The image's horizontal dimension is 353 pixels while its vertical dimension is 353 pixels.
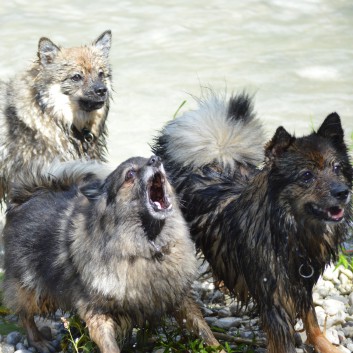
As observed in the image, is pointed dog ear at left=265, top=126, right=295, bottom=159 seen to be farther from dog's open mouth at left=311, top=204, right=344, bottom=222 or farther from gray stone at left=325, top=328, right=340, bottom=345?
gray stone at left=325, top=328, right=340, bottom=345

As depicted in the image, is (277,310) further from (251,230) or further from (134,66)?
(134,66)

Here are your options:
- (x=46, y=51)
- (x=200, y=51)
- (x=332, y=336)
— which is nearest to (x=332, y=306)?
(x=332, y=336)

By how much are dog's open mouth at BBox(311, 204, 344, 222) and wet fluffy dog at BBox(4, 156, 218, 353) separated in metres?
0.71

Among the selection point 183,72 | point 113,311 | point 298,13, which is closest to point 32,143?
point 113,311

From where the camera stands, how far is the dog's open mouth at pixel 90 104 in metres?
6.50

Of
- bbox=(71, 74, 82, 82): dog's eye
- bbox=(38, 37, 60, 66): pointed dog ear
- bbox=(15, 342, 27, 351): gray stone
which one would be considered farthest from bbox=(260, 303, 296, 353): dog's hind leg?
bbox=(38, 37, 60, 66): pointed dog ear

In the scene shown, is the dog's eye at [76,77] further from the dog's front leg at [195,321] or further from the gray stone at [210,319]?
the dog's front leg at [195,321]

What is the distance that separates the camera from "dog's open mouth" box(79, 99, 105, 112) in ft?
21.3

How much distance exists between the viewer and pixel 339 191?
406cm

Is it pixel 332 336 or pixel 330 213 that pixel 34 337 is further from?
pixel 330 213

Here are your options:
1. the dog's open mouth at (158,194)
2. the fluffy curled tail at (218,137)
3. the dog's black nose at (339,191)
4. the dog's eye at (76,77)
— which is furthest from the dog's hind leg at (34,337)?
the dog's eye at (76,77)

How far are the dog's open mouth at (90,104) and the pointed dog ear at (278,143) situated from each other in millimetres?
2461

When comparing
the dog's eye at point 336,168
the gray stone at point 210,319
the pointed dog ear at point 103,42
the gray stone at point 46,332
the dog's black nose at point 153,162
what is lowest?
the gray stone at point 46,332

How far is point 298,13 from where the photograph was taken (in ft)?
36.7
